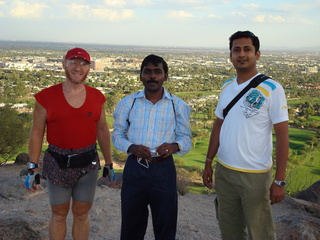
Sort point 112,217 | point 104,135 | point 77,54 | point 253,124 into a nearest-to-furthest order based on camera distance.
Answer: point 253,124, point 77,54, point 104,135, point 112,217

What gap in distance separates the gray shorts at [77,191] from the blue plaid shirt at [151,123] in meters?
0.38

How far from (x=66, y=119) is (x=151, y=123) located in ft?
2.27

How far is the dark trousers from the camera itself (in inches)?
113

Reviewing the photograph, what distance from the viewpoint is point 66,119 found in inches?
110

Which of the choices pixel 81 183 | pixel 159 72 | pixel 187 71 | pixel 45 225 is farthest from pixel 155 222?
pixel 187 71

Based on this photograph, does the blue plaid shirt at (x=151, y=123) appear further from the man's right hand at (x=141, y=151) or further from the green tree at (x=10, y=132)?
the green tree at (x=10, y=132)

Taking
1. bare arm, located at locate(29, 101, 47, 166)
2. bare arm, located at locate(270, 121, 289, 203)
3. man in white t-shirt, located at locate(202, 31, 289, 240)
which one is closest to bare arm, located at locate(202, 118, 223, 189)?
man in white t-shirt, located at locate(202, 31, 289, 240)

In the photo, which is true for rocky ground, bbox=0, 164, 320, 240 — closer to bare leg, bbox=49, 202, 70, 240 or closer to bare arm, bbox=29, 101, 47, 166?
bare leg, bbox=49, 202, 70, 240

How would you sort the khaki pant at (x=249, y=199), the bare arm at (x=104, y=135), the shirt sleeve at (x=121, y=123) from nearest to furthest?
the khaki pant at (x=249, y=199)
the shirt sleeve at (x=121, y=123)
the bare arm at (x=104, y=135)

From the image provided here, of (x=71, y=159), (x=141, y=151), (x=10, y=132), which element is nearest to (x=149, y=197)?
(x=141, y=151)

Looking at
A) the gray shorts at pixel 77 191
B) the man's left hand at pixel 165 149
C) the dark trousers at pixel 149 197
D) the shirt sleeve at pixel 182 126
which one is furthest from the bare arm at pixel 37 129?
the shirt sleeve at pixel 182 126

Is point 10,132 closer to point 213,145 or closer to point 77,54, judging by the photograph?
point 77,54

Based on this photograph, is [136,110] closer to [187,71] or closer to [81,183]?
[81,183]

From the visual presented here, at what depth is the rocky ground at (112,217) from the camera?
146 inches
